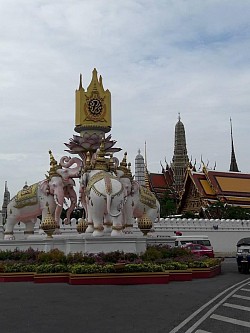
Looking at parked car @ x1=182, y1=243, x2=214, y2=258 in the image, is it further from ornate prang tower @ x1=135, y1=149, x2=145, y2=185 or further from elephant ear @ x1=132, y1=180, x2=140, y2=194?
ornate prang tower @ x1=135, y1=149, x2=145, y2=185

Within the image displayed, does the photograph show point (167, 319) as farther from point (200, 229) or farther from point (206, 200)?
point (206, 200)

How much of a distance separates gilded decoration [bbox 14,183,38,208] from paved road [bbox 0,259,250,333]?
19.7ft

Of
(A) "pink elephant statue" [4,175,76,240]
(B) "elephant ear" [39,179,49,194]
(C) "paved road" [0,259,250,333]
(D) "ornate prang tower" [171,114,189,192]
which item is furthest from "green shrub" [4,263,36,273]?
(D) "ornate prang tower" [171,114,189,192]

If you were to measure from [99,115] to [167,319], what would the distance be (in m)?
13.2

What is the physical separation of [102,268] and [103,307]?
4059 mm

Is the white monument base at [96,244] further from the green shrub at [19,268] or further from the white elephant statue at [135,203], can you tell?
the white elephant statue at [135,203]

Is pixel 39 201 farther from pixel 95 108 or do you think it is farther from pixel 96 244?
pixel 96 244

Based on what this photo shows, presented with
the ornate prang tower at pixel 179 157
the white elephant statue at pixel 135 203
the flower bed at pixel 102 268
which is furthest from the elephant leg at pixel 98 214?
the ornate prang tower at pixel 179 157

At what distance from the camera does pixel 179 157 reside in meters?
71.1

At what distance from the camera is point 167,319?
342 inches

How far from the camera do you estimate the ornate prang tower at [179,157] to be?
6856 cm

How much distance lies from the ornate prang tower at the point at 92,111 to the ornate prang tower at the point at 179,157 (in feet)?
152

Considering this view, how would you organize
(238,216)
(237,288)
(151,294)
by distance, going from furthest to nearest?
(238,216), (237,288), (151,294)

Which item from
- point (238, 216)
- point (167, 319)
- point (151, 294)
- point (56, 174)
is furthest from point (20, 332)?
point (238, 216)
